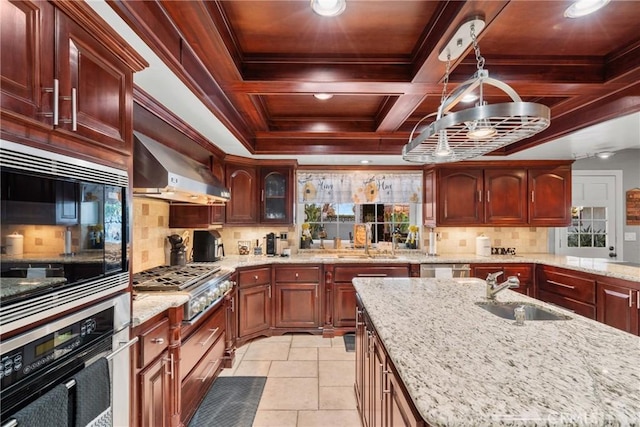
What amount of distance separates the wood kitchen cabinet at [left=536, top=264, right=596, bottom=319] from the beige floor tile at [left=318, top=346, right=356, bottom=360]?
7.99 ft

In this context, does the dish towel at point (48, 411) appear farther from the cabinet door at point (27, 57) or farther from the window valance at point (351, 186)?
the window valance at point (351, 186)

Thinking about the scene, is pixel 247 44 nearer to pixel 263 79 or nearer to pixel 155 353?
pixel 263 79

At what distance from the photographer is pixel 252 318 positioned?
3.63 metres

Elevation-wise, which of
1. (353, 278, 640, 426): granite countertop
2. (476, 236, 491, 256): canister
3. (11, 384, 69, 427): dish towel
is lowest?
(11, 384, 69, 427): dish towel

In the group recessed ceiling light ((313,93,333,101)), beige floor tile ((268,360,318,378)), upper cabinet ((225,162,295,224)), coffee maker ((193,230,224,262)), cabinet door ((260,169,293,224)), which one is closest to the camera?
recessed ceiling light ((313,93,333,101))

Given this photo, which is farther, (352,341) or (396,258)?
(396,258)

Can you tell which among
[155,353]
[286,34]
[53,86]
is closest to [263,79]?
[286,34]

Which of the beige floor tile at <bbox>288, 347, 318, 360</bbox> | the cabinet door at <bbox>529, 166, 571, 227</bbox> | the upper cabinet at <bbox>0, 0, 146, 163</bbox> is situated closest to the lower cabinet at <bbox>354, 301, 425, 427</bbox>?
the beige floor tile at <bbox>288, 347, 318, 360</bbox>

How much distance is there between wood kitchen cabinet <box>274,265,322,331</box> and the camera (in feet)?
12.7

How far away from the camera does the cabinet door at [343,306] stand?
154 inches

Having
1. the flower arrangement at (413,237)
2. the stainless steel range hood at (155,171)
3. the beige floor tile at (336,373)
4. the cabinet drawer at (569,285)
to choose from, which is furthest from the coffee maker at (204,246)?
the cabinet drawer at (569,285)

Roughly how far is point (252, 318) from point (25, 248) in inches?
114

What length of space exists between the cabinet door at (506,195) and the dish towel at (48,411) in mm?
4492

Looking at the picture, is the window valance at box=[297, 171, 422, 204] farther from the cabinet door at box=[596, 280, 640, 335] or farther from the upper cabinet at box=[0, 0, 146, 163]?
the upper cabinet at box=[0, 0, 146, 163]
